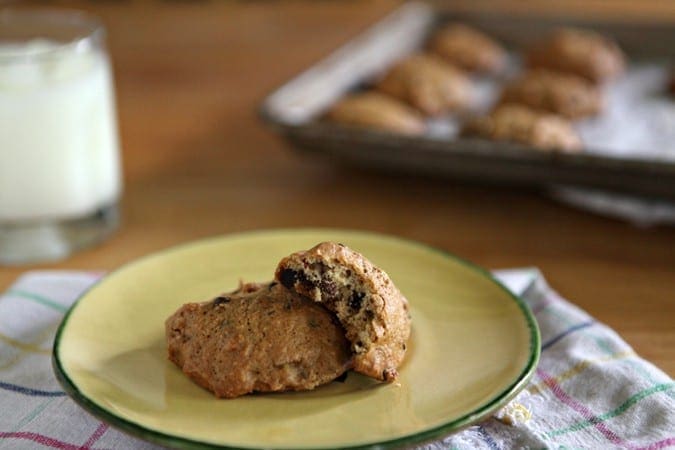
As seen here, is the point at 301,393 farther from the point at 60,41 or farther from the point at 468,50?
the point at 468,50

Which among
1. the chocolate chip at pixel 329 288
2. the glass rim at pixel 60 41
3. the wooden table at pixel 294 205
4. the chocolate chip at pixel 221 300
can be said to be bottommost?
the wooden table at pixel 294 205

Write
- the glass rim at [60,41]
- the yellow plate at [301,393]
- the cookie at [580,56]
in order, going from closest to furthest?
the yellow plate at [301,393] → the glass rim at [60,41] → the cookie at [580,56]

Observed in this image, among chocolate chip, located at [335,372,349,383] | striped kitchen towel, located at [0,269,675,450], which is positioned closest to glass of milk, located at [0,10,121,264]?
striped kitchen towel, located at [0,269,675,450]

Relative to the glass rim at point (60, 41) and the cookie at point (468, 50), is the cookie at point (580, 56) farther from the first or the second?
the glass rim at point (60, 41)

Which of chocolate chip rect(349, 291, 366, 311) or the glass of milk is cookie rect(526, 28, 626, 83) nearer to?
the glass of milk

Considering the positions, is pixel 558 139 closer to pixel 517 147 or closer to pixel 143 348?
pixel 517 147

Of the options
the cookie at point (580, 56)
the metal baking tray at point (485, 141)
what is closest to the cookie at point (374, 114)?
the metal baking tray at point (485, 141)

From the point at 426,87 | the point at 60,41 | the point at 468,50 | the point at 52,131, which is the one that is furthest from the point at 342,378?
the point at 468,50
